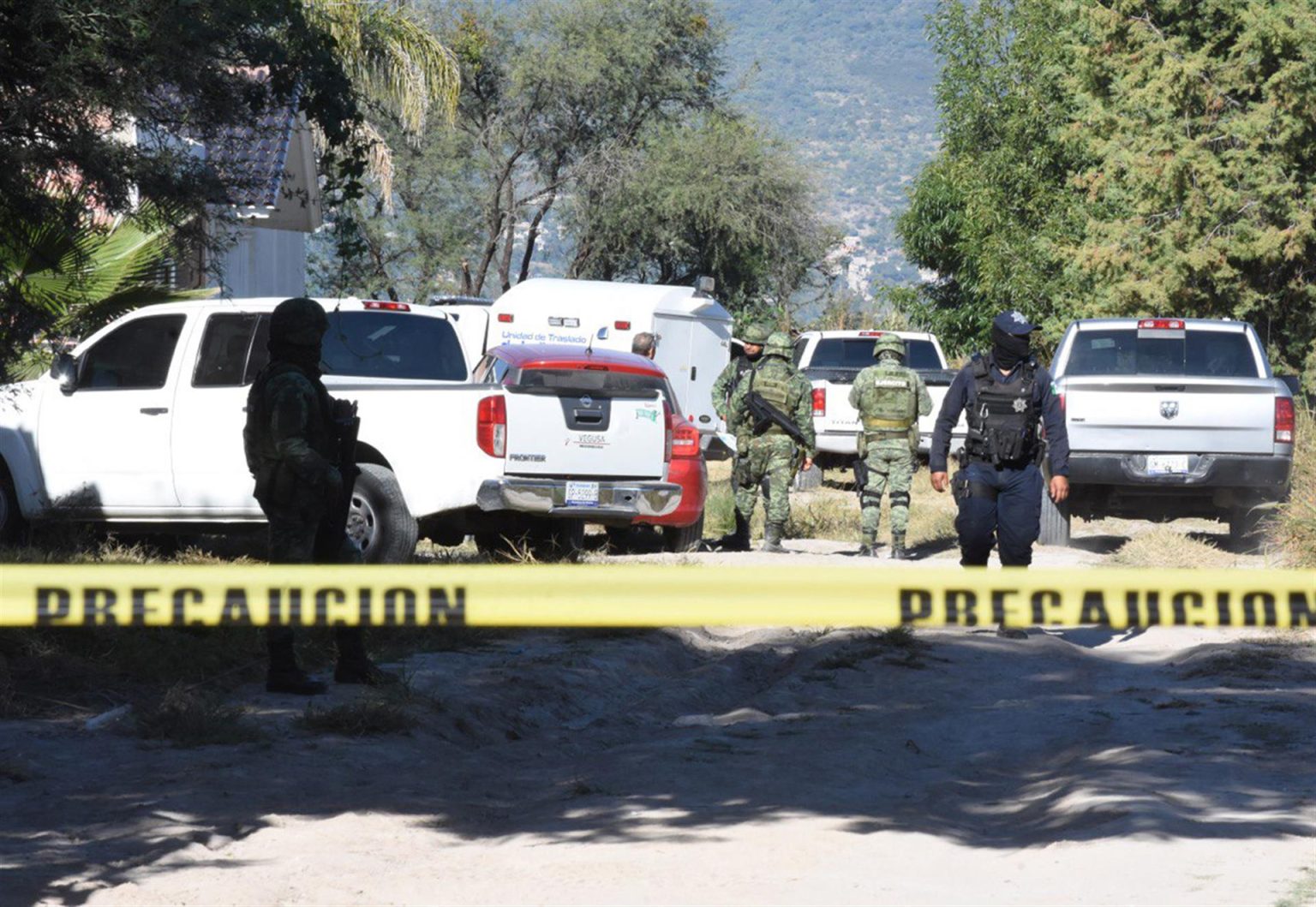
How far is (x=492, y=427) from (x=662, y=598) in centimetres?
724

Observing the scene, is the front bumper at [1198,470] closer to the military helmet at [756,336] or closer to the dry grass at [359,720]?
the military helmet at [756,336]

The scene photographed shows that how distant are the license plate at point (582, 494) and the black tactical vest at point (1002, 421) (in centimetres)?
277

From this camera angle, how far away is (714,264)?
47.2 metres

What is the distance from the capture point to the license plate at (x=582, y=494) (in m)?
12.4

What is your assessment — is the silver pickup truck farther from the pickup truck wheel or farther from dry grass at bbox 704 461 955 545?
dry grass at bbox 704 461 955 545

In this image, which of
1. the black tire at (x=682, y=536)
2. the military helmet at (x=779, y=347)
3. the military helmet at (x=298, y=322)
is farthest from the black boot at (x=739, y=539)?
the military helmet at (x=298, y=322)

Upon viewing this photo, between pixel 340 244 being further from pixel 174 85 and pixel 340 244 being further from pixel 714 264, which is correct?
pixel 714 264

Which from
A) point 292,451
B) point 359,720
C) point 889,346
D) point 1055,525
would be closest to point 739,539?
point 889,346

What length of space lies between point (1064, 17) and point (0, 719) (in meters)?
32.2

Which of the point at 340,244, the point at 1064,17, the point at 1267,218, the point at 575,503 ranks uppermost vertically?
the point at 1064,17

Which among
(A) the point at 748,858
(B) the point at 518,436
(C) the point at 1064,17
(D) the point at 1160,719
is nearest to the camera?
(A) the point at 748,858

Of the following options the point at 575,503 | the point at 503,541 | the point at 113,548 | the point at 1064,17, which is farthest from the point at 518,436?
the point at 1064,17

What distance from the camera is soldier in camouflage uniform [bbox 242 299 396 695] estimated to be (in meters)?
8.47

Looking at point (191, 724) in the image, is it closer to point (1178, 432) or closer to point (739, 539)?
point (739, 539)
